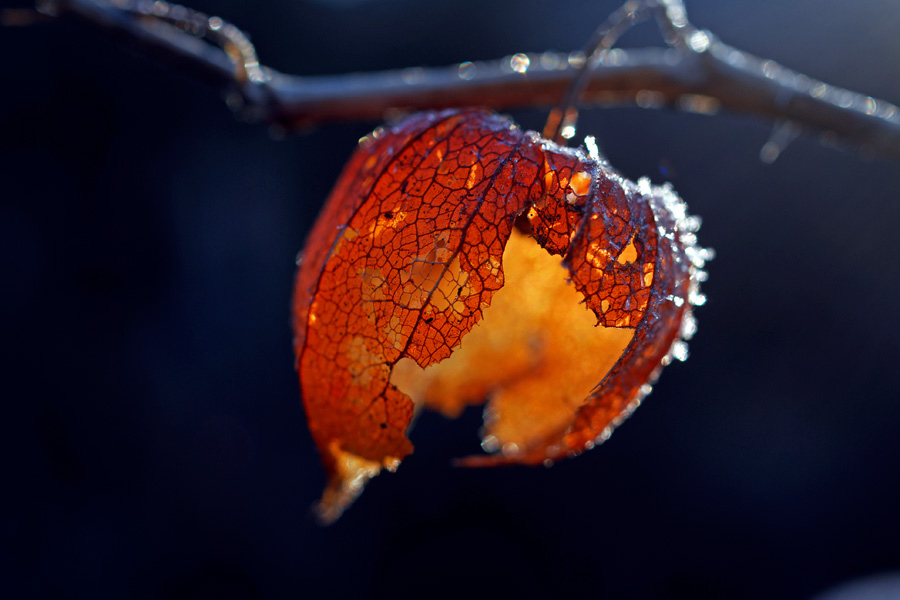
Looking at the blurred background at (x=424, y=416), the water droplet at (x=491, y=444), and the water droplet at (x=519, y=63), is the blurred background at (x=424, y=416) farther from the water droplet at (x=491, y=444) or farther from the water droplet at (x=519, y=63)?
the water droplet at (x=519, y=63)

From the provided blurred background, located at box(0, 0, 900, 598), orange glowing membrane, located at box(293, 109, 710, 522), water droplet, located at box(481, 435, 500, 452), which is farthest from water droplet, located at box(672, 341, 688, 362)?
blurred background, located at box(0, 0, 900, 598)

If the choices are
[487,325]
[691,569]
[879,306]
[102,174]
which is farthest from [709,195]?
[102,174]

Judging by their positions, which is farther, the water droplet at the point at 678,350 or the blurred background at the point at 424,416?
the blurred background at the point at 424,416

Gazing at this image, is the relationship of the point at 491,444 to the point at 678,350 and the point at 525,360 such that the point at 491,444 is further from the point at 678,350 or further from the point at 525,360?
the point at 678,350

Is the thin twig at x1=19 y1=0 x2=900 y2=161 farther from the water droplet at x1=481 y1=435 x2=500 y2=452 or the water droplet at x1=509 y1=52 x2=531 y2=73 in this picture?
the water droplet at x1=481 y1=435 x2=500 y2=452

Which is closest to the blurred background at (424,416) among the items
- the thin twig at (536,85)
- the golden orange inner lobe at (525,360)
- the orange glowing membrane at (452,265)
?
the golden orange inner lobe at (525,360)

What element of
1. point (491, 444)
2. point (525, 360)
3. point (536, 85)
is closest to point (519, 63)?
point (536, 85)

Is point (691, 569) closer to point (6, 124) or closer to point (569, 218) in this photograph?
point (569, 218)
